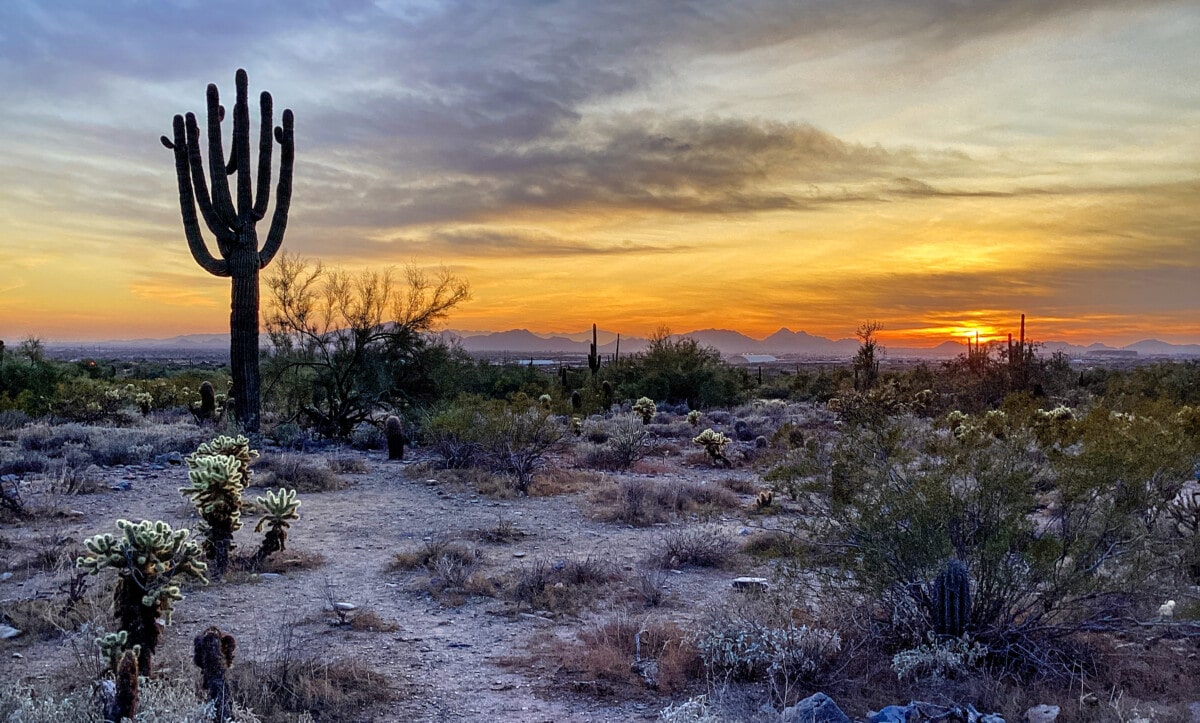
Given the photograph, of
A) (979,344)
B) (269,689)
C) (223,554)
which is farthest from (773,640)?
(979,344)

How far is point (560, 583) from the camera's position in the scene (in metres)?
7.76

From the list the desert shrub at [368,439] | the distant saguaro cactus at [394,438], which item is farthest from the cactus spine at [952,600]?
the desert shrub at [368,439]

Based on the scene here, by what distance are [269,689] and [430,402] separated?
14.4 m

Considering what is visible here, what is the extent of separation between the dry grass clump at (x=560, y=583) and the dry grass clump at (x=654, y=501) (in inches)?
102

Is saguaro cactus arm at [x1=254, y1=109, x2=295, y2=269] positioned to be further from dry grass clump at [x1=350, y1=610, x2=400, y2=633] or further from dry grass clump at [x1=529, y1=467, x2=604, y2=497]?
dry grass clump at [x1=350, y1=610, x2=400, y2=633]

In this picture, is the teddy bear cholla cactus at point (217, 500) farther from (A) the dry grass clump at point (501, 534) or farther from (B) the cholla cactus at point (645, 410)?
(B) the cholla cactus at point (645, 410)

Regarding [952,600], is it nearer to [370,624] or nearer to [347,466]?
[370,624]

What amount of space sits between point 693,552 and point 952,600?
350 cm

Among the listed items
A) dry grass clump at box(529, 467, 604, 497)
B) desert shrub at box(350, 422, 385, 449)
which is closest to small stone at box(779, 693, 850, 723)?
dry grass clump at box(529, 467, 604, 497)

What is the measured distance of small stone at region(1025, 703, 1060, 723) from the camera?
4.64 m

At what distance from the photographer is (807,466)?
644cm

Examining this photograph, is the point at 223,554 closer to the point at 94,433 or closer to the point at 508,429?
the point at 508,429

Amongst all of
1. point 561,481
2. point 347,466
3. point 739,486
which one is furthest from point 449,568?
point 347,466

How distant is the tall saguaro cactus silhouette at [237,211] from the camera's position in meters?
16.7
